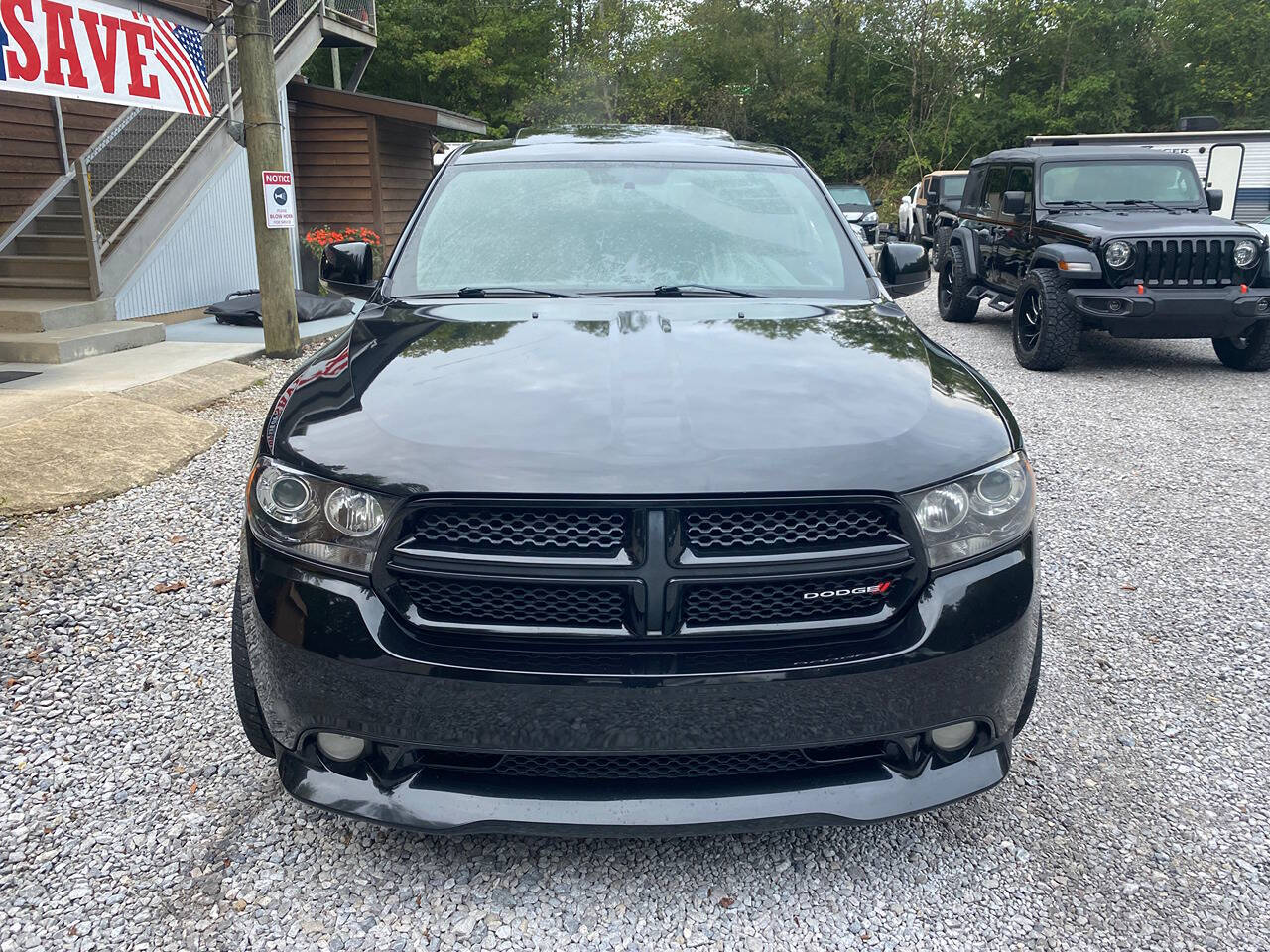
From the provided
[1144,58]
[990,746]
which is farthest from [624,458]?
[1144,58]

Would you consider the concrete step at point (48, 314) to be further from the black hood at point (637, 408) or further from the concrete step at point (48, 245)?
the black hood at point (637, 408)

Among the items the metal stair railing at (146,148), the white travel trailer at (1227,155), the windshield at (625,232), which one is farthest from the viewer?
the white travel trailer at (1227,155)

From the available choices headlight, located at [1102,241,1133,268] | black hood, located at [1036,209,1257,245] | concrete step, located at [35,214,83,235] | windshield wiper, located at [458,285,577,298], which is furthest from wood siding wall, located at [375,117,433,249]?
windshield wiper, located at [458,285,577,298]

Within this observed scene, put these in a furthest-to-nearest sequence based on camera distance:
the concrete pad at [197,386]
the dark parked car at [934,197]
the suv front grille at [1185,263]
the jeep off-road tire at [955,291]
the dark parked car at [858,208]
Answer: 1. the dark parked car at [858,208]
2. the dark parked car at [934,197]
3. the jeep off-road tire at [955,291]
4. the suv front grille at [1185,263]
5. the concrete pad at [197,386]

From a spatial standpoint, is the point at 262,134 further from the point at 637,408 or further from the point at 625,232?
the point at 637,408

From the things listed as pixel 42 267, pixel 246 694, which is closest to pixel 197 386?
pixel 42 267

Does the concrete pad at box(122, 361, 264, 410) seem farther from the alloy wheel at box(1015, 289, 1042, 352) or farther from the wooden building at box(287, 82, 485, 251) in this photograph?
the wooden building at box(287, 82, 485, 251)

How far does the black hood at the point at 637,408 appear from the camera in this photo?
1942 mm

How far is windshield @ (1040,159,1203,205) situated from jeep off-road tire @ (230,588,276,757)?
8961 mm

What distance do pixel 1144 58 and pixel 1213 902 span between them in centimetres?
4036

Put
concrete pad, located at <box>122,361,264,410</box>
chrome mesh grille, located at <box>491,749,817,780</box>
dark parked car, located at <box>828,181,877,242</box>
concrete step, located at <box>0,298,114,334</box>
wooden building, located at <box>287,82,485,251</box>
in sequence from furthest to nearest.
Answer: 1. dark parked car, located at <box>828,181,877,242</box>
2. wooden building, located at <box>287,82,485,251</box>
3. concrete step, located at <box>0,298,114,334</box>
4. concrete pad, located at <box>122,361,264,410</box>
5. chrome mesh grille, located at <box>491,749,817,780</box>

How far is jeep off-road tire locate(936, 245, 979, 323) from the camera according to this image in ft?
37.0

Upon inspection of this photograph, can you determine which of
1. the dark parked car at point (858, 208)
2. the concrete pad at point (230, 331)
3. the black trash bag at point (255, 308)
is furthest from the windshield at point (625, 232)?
the dark parked car at point (858, 208)

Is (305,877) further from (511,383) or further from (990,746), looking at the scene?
(990,746)
